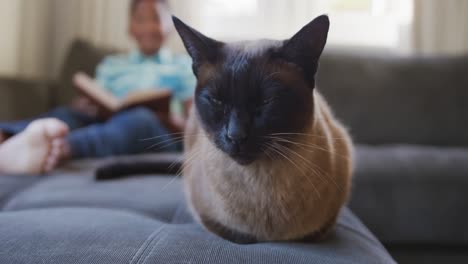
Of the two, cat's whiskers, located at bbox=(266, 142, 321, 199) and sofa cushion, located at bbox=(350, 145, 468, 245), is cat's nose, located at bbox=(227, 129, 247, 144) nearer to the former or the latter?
cat's whiskers, located at bbox=(266, 142, 321, 199)

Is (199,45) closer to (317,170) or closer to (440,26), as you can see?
(317,170)

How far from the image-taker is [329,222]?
818 mm

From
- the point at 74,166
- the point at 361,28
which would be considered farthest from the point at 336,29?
the point at 74,166

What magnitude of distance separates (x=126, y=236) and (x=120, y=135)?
2.44ft

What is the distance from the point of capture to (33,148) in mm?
1175

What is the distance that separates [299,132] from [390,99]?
126cm

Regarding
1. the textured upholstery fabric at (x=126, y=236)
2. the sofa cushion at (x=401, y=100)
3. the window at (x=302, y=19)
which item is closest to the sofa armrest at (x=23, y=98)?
the textured upholstery fabric at (x=126, y=236)

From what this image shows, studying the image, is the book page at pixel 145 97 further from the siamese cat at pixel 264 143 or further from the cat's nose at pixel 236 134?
the cat's nose at pixel 236 134

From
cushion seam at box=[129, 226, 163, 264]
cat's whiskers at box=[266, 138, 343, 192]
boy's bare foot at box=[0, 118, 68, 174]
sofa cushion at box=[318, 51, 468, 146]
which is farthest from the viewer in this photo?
sofa cushion at box=[318, 51, 468, 146]

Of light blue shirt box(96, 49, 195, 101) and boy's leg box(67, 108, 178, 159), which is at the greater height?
light blue shirt box(96, 49, 195, 101)

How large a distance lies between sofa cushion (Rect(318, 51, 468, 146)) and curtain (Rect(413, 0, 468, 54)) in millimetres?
485

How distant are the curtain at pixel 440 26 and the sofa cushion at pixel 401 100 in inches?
19.1

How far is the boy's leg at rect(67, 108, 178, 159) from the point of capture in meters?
1.37

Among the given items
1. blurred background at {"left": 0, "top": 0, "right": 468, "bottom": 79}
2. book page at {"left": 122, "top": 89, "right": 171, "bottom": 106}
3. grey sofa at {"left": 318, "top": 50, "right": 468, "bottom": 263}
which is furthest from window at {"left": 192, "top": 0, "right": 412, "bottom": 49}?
book page at {"left": 122, "top": 89, "right": 171, "bottom": 106}
